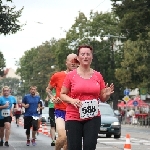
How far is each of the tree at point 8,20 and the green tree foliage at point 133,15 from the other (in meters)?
13.0

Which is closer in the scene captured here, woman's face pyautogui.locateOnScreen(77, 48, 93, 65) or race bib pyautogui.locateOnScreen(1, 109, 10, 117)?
woman's face pyautogui.locateOnScreen(77, 48, 93, 65)

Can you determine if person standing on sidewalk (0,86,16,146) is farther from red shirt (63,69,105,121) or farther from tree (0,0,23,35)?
tree (0,0,23,35)

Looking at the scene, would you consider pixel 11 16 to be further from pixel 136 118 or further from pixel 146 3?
pixel 136 118

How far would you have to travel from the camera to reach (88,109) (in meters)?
7.86

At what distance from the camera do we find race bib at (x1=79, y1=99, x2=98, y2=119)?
25.8 ft

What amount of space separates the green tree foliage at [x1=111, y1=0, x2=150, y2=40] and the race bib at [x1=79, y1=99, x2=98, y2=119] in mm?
36613

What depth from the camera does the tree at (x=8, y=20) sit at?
32.6m

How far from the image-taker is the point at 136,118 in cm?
5444

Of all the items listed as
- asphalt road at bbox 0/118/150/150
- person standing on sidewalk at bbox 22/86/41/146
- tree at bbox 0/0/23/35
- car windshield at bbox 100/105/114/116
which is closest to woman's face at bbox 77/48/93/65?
asphalt road at bbox 0/118/150/150

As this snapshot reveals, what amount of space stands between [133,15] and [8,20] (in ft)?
45.5

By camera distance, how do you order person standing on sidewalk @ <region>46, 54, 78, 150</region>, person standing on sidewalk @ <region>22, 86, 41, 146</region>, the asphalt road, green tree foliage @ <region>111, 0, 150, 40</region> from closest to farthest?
person standing on sidewalk @ <region>46, 54, 78, 150</region>, the asphalt road, person standing on sidewalk @ <region>22, 86, 41, 146</region>, green tree foliage @ <region>111, 0, 150, 40</region>

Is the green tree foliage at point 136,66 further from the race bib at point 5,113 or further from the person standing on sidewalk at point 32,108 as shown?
the race bib at point 5,113

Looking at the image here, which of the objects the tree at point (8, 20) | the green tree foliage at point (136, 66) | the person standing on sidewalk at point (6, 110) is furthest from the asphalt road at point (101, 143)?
the green tree foliage at point (136, 66)

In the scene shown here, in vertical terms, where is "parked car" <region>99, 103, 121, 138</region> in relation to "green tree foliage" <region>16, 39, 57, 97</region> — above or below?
below
